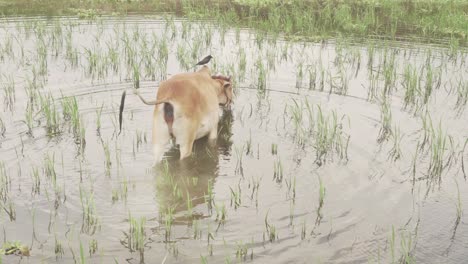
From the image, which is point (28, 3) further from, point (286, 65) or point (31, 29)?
point (286, 65)

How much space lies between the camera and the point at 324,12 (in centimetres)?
1329

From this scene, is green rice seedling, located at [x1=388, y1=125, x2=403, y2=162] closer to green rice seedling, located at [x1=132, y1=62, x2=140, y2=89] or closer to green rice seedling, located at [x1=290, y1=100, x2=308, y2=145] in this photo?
green rice seedling, located at [x1=290, y1=100, x2=308, y2=145]

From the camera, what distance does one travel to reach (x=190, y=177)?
6059 millimetres

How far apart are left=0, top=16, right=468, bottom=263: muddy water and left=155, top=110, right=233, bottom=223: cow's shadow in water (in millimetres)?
25

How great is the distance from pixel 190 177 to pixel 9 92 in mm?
3317

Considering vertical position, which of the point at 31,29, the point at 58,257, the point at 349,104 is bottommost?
the point at 58,257

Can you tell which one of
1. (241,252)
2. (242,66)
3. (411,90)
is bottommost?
(241,252)

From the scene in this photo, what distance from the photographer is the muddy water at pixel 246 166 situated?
461 cm

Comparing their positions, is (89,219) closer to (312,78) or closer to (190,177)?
(190,177)

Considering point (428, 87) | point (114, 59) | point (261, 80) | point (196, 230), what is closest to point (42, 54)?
point (114, 59)

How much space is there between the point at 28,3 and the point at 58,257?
11297 millimetres

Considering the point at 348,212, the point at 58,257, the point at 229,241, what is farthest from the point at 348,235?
the point at 58,257

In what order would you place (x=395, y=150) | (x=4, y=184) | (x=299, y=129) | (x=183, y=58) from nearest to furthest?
(x=4, y=184) → (x=395, y=150) → (x=299, y=129) → (x=183, y=58)

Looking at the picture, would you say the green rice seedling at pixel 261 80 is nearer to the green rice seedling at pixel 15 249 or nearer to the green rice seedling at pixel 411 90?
the green rice seedling at pixel 411 90
